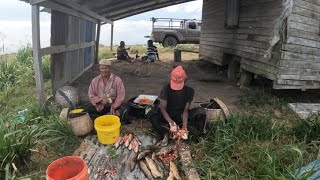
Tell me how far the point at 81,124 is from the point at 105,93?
2.82 feet

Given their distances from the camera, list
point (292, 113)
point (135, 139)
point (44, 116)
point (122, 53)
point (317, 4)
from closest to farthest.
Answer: point (135, 139) < point (44, 116) < point (292, 113) < point (317, 4) < point (122, 53)

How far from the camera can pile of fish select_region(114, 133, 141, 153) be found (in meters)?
5.29

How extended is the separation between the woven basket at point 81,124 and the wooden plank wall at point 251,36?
4.55 metres

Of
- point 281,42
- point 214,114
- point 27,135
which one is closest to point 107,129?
point 27,135

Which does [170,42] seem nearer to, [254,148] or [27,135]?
[254,148]

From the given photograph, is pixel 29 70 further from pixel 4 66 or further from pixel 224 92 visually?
pixel 224 92

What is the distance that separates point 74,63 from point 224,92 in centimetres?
445

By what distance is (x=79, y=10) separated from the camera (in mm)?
9109

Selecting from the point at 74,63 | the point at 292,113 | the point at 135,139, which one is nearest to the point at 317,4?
the point at 292,113

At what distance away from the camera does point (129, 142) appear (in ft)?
17.7

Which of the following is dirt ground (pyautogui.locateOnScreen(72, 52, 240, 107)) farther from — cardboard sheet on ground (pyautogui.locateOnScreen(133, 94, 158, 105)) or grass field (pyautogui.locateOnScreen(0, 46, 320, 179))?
grass field (pyautogui.locateOnScreen(0, 46, 320, 179))

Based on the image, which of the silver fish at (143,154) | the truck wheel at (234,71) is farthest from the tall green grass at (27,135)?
the truck wheel at (234,71)

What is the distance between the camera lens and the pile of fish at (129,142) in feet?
17.4

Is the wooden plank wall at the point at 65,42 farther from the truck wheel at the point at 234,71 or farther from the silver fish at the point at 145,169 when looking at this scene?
the truck wheel at the point at 234,71
